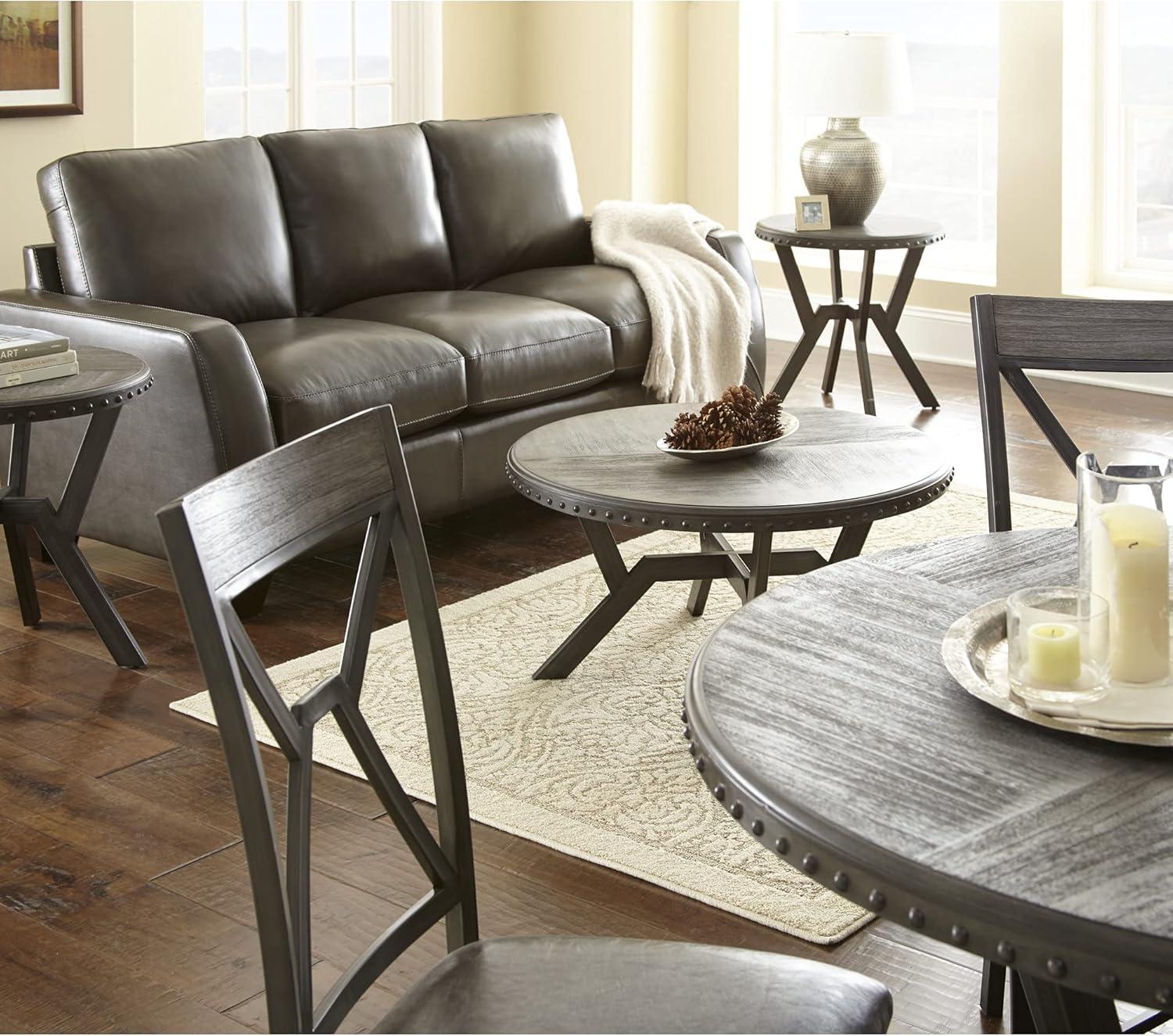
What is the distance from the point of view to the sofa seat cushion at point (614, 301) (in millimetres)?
4309

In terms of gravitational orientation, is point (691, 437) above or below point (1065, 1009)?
above

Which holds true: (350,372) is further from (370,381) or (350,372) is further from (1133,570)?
(1133,570)

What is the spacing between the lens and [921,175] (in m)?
6.46

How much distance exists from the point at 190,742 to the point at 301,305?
69.1 inches

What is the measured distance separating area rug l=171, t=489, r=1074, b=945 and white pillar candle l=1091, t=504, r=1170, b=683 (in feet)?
3.25

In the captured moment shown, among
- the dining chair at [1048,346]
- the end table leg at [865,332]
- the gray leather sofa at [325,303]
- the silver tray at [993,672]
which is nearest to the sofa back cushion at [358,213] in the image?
the gray leather sofa at [325,303]

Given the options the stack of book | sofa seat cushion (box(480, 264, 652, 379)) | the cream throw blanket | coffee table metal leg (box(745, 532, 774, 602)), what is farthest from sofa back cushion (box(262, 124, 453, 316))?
coffee table metal leg (box(745, 532, 774, 602))

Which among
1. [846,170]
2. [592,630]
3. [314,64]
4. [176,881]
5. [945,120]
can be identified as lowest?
[176,881]

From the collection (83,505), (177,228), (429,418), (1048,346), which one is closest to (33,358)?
(83,505)

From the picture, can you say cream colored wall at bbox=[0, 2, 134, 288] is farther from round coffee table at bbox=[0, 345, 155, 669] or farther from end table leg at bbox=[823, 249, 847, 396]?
end table leg at bbox=[823, 249, 847, 396]

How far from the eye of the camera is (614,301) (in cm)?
435

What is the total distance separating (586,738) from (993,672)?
1.56m

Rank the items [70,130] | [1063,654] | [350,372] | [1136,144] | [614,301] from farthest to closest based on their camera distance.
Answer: [1136,144] → [70,130] → [614,301] → [350,372] → [1063,654]

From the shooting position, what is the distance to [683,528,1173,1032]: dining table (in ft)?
3.08
